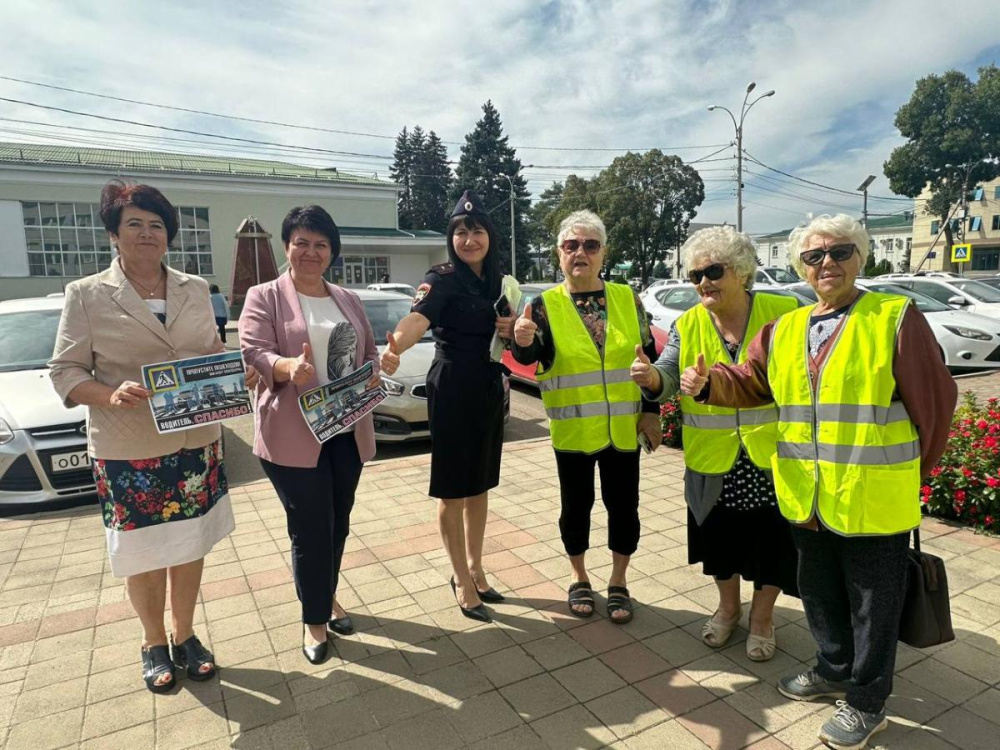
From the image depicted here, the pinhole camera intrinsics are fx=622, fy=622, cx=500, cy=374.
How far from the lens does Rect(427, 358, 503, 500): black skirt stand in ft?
10.1

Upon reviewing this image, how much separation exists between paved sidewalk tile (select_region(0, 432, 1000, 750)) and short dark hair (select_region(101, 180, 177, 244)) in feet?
6.50

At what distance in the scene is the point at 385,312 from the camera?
781 cm

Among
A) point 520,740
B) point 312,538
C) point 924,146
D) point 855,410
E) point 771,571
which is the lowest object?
point 520,740

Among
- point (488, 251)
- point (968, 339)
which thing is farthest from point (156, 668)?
point (968, 339)

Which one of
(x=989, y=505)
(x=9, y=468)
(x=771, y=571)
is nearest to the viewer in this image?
(x=771, y=571)

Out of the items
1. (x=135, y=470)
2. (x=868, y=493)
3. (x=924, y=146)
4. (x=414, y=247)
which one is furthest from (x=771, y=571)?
(x=924, y=146)

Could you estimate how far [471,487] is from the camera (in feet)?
10.4

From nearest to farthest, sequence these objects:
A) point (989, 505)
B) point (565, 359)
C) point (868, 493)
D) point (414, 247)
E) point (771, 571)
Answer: point (868, 493), point (771, 571), point (565, 359), point (989, 505), point (414, 247)

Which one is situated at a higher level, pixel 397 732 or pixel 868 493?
pixel 868 493

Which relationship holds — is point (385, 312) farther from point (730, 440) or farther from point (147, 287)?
point (730, 440)

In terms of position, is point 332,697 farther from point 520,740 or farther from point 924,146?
point 924,146

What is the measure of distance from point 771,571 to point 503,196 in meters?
62.7

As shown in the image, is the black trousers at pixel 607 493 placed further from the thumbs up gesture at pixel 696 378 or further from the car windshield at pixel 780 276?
Result: the car windshield at pixel 780 276

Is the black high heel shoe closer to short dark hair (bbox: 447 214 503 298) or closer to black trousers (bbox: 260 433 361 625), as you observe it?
black trousers (bbox: 260 433 361 625)
